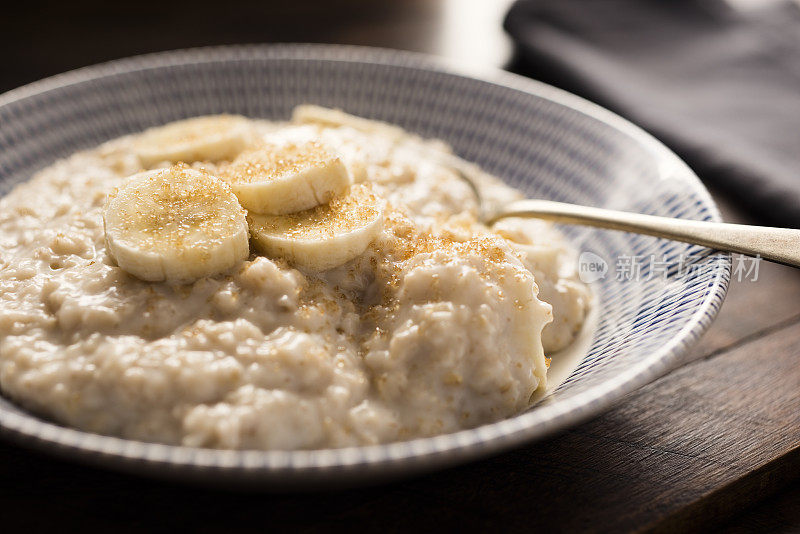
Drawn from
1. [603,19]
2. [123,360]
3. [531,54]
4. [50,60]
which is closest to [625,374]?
[123,360]

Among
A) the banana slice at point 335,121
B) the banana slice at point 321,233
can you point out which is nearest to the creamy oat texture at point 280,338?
the banana slice at point 321,233

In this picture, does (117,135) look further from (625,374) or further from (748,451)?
(748,451)

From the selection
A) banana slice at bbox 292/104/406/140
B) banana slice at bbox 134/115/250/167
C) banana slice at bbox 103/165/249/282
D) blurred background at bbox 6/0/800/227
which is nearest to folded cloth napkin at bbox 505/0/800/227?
blurred background at bbox 6/0/800/227

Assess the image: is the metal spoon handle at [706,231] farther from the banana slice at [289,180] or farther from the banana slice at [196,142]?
the banana slice at [196,142]

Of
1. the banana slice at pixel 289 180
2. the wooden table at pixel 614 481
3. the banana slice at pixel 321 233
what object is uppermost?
the banana slice at pixel 289 180

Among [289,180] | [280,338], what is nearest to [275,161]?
[289,180]

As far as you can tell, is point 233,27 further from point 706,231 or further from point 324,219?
point 706,231
